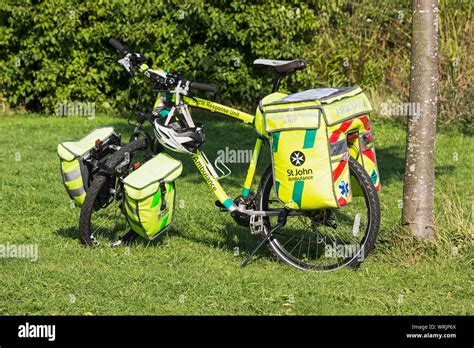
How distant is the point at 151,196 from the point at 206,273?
646mm

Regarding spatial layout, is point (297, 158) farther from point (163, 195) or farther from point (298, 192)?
point (163, 195)

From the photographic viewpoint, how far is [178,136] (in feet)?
20.6

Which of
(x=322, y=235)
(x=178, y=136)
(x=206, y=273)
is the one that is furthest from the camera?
→ (x=322, y=235)

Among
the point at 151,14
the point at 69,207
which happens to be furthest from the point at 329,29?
the point at 69,207

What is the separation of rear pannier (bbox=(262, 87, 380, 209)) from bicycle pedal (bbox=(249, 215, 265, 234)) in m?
0.42

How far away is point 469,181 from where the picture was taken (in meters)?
8.87

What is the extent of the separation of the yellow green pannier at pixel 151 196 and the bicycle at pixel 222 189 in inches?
6.7

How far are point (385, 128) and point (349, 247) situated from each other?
5.78 metres

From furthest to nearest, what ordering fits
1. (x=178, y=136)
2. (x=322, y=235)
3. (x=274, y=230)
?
1. (x=322, y=235)
2. (x=178, y=136)
3. (x=274, y=230)

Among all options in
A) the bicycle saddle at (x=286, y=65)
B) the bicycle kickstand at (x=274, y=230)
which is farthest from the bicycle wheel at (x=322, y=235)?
the bicycle saddle at (x=286, y=65)

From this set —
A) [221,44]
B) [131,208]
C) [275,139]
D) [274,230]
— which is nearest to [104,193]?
[131,208]

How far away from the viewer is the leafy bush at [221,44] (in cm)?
1222

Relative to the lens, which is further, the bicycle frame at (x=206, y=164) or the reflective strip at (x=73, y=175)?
the reflective strip at (x=73, y=175)

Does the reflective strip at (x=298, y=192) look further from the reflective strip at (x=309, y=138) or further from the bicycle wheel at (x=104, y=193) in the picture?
the bicycle wheel at (x=104, y=193)
